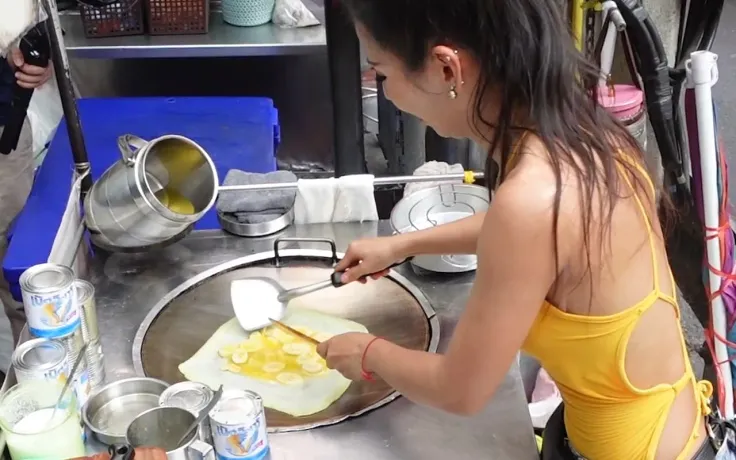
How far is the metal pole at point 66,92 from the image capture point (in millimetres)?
1345

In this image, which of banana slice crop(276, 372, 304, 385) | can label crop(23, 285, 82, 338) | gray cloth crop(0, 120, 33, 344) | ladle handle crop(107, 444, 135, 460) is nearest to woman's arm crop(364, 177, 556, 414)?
banana slice crop(276, 372, 304, 385)

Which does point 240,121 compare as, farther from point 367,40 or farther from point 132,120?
point 367,40

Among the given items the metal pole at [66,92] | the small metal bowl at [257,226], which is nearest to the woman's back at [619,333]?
the small metal bowl at [257,226]

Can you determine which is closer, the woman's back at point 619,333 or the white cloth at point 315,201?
the woman's back at point 619,333

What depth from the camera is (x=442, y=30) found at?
831 mm

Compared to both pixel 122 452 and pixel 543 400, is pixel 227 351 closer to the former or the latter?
pixel 122 452

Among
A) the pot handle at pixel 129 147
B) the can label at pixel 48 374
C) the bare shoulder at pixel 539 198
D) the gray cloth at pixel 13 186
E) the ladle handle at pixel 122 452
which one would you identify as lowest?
the gray cloth at pixel 13 186

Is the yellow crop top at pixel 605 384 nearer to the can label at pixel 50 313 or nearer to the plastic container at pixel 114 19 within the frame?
the can label at pixel 50 313

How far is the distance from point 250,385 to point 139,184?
1.23ft

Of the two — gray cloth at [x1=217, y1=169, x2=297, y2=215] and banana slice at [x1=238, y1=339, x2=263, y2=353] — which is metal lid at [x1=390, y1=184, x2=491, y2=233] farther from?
banana slice at [x1=238, y1=339, x2=263, y2=353]

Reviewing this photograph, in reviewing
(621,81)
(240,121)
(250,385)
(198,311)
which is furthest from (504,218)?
(621,81)

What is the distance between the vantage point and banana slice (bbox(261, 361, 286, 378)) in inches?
46.6

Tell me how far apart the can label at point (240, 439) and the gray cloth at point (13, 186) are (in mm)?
1140

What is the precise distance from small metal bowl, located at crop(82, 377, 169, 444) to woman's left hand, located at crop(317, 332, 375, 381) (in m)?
A: 0.22
